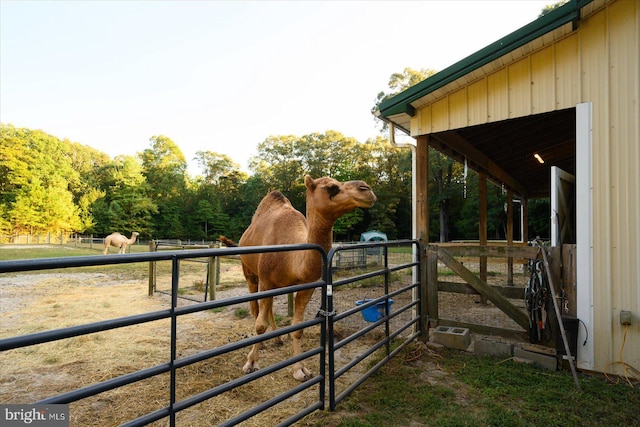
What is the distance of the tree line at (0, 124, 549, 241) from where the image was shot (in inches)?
1217

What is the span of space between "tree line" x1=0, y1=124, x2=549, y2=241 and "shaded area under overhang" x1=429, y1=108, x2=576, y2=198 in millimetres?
19861

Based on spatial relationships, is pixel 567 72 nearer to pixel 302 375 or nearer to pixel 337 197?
pixel 337 197

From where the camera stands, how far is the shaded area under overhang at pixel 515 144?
5195 millimetres

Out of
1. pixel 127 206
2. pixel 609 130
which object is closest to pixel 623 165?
pixel 609 130

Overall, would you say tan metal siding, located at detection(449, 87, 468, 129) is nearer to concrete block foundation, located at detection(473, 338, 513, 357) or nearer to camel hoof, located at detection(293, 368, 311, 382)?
concrete block foundation, located at detection(473, 338, 513, 357)

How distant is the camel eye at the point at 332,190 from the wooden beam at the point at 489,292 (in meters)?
2.07

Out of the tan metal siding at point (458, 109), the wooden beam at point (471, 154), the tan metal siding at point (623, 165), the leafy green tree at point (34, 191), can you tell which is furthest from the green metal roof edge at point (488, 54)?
the leafy green tree at point (34, 191)

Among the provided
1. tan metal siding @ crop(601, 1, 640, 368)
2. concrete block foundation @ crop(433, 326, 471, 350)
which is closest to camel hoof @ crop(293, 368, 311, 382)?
concrete block foundation @ crop(433, 326, 471, 350)

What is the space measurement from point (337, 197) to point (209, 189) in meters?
44.2

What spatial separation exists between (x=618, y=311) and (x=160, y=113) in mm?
62030

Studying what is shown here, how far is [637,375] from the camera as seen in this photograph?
313cm

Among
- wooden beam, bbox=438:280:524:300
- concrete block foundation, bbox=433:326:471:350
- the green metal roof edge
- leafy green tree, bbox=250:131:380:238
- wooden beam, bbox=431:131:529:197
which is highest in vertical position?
leafy green tree, bbox=250:131:380:238

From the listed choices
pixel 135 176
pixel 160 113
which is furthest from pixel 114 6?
pixel 160 113

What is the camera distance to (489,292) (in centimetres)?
391
